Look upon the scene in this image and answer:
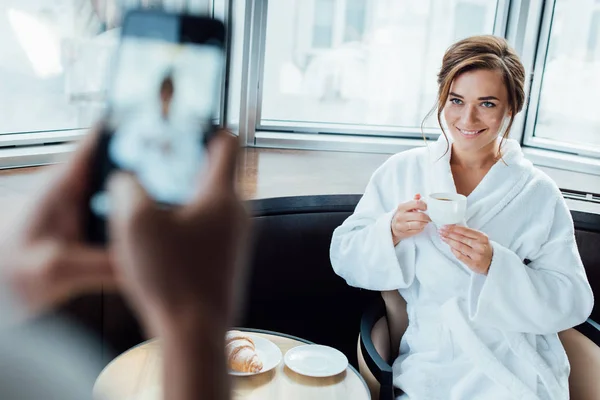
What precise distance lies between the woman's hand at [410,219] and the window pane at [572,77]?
1113 millimetres

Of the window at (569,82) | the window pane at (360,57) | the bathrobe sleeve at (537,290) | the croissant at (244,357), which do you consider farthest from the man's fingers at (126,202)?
the window at (569,82)

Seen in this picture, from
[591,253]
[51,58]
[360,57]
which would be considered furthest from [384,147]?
[51,58]

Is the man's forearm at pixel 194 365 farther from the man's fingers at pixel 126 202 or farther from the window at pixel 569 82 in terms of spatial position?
the window at pixel 569 82

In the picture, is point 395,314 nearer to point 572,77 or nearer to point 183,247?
point 572,77

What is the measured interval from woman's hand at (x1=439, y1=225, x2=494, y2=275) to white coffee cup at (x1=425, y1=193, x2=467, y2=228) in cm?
4

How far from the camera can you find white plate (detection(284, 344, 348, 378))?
46.4 inches

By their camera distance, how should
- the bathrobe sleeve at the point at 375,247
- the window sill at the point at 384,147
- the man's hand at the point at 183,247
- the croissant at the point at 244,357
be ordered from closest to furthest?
the man's hand at the point at 183,247 → the croissant at the point at 244,357 → the bathrobe sleeve at the point at 375,247 → the window sill at the point at 384,147

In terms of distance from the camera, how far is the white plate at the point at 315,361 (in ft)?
3.86

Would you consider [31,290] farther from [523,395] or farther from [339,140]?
[339,140]

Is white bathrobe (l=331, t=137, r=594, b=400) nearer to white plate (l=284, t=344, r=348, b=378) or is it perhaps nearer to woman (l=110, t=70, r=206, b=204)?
white plate (l=284, t=344, r=348, b=378)

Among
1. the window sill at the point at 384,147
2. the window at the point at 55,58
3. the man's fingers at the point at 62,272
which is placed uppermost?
the window at the point at 55,58

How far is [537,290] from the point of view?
125cm

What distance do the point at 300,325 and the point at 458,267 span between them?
1.95 feet

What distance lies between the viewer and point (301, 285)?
1.72 meters
